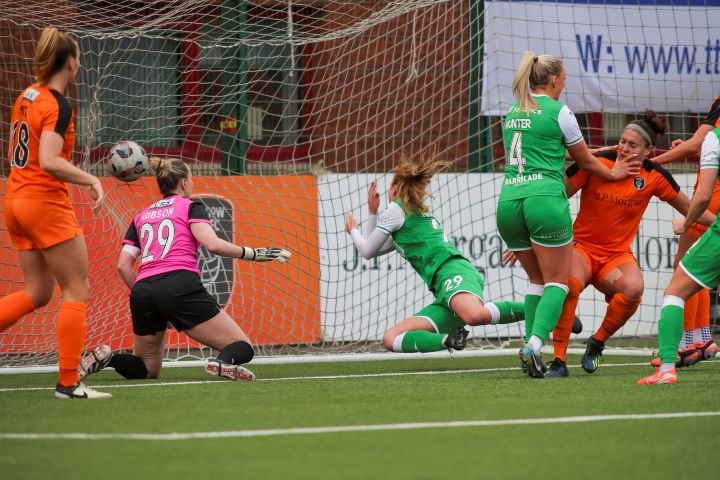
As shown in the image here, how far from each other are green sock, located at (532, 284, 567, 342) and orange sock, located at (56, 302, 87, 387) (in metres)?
2.79

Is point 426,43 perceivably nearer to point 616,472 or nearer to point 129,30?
point 129,30

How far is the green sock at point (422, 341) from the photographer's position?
7980mm

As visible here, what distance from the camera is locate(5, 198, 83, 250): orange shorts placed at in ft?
19.8

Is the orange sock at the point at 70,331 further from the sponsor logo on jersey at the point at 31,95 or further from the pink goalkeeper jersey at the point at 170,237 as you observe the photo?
the pink goalkeeper jersey at the point at 170,237

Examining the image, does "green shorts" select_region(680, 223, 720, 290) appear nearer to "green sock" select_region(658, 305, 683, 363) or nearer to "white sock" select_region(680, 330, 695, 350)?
"green sock" select_region(658, 305, 683, 363)

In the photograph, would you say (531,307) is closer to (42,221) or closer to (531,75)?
(531,75)

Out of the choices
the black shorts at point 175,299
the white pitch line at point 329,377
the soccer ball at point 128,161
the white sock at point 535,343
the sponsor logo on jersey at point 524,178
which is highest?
the soccer ball at point 128,161

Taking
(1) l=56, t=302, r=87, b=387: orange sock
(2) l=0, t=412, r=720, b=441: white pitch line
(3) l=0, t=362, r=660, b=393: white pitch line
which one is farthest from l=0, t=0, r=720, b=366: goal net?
(2) l=0, t=412, r=720, b=441: white pitch line

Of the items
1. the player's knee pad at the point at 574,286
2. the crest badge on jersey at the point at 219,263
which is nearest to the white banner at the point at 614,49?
the crest badge on jersey at the point at 219,263

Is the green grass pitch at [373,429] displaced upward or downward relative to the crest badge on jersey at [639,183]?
downward

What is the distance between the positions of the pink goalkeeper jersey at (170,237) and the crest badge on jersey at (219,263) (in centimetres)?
262

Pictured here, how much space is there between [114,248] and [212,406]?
4.21 m

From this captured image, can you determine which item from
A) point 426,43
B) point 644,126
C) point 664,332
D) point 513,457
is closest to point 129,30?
point 426,43

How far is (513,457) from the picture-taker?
4.28 meters
